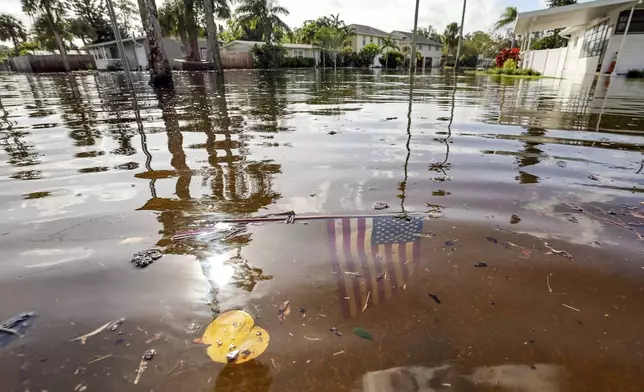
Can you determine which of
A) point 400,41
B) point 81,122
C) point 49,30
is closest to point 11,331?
point 81,122

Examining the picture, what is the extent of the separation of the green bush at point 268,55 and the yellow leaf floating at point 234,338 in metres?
42.9

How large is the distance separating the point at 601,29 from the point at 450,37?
159 feet

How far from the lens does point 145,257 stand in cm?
198

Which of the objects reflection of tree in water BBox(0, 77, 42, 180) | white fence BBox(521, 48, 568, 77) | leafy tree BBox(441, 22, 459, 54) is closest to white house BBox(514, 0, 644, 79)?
white fence BBox(521, 48, 568, 77)

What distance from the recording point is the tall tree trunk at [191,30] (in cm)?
3625

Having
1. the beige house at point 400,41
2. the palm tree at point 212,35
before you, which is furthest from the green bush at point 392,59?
the palm tree at point 212,35

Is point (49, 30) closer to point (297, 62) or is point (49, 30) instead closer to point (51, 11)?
point (51, 11)

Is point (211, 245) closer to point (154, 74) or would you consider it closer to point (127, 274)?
point (127, 274)

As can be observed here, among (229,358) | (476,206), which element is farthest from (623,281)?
(229,358)

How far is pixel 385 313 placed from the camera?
154cm

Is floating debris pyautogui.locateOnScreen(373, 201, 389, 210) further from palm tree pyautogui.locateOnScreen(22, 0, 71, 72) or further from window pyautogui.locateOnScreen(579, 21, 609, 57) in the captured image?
palm tree pyautogui.locateOnScreen(22, 0, 71, 72)

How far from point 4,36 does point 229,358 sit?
80.5 metres

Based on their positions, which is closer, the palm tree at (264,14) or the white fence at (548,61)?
the white fence at (548,61)

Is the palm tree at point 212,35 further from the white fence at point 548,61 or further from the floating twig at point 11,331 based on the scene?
the white fence at point 548,61
